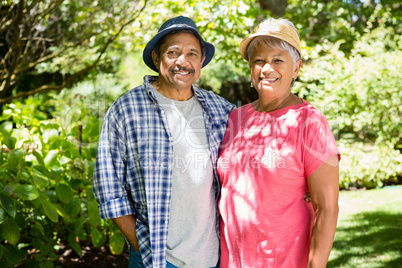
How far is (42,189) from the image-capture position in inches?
112

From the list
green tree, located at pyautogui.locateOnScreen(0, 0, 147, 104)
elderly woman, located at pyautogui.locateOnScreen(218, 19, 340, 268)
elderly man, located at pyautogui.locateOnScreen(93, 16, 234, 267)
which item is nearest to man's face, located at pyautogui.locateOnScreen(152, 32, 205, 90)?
elderly man, located at pyautogui.locateOnScreen(93, 16, 234, 267)

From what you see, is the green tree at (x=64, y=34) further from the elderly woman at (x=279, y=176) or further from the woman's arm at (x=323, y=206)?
the woman's arm at (x=323, y=206)

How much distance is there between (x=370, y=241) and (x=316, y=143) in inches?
153

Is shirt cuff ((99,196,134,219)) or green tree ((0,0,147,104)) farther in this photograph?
green tree ((0,0,147,104))

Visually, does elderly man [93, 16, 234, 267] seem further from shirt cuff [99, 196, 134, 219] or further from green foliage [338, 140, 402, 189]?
green foliage [338, 140, 402, 189]

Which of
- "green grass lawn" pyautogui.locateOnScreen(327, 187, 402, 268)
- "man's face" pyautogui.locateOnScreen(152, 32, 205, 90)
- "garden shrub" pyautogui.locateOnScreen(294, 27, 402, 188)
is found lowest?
"green grass lawn" pyautogui.locateOnScreen(327, 187, 402, 268)

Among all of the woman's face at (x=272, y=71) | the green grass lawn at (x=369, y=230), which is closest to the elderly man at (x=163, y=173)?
the woman's face at (x=272, y=71)

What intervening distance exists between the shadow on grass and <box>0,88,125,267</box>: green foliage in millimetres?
2841

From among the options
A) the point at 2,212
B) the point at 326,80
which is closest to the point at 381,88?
the point at 326,80

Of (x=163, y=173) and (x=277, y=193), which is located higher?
(x=163, y=173)

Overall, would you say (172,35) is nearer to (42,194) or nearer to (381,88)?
(42,194)

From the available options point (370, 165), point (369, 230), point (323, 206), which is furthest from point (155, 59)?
point (370, 165)

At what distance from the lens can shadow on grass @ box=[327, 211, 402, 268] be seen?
4562 mm

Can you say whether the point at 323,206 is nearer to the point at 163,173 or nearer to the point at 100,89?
the point at 163,173
